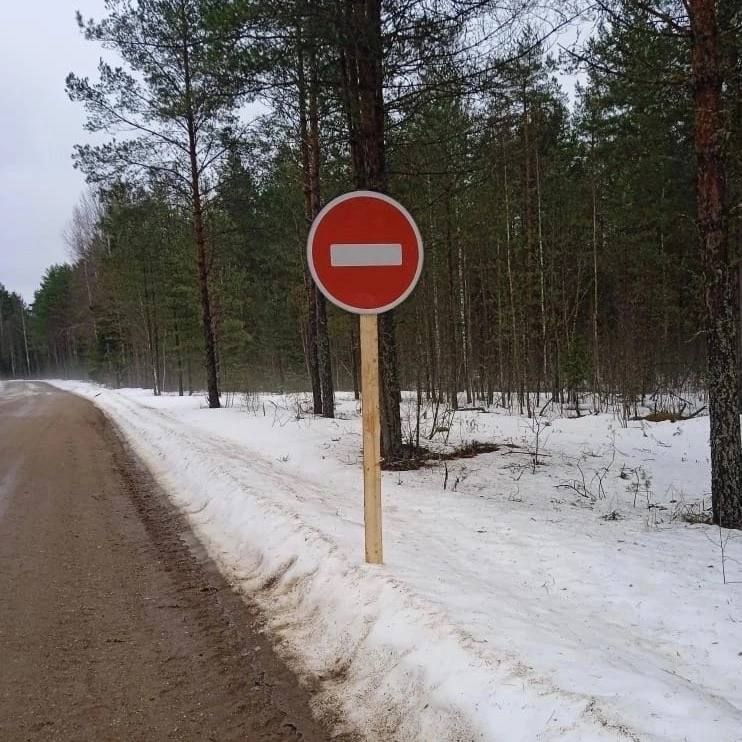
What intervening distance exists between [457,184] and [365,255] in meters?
14.8

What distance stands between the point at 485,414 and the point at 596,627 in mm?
11627

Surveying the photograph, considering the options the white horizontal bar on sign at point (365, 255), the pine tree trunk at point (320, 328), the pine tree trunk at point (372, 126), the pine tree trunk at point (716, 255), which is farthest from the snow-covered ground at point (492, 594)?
the pine tree trunk at point (320, 328)

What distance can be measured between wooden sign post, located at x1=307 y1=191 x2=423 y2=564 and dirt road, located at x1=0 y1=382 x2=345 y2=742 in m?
1.47

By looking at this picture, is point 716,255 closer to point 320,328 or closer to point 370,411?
point 370,411

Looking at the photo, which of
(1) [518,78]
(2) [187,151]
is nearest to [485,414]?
(1) [518,78]

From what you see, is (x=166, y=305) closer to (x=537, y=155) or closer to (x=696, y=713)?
(x=537, y=155)

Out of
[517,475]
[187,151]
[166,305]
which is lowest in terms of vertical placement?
[517,475]

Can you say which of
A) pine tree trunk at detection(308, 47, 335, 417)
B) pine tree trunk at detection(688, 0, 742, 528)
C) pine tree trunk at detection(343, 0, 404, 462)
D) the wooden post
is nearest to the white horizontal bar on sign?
the wooden post

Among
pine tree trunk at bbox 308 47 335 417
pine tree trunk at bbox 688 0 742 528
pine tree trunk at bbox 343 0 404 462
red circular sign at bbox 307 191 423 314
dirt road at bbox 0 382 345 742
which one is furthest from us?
pine tree trunk at bbox 308 47 335 417

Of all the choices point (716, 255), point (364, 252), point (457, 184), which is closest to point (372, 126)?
point (716, 255)

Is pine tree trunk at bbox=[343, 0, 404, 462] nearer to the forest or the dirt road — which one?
the forest

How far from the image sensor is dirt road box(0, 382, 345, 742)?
2520 mm

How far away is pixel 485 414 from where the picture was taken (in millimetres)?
14656

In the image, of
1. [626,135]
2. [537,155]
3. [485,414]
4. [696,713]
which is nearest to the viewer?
[696,713]
